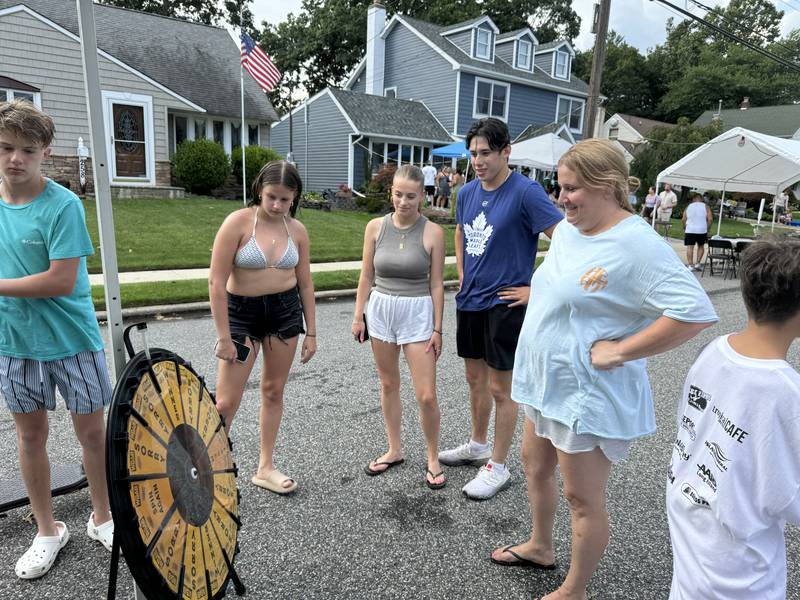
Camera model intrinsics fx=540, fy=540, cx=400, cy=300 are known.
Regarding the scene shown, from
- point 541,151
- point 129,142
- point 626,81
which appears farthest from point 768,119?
point 129,142

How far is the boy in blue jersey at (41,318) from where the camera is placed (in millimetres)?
2012

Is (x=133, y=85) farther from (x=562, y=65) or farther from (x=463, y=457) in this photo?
(x=562, y=65)

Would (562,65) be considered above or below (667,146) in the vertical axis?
above

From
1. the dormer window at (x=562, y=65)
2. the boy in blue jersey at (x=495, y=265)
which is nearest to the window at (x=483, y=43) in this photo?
the dormer window at (x=562, y=65)

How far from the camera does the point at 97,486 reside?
2438mm

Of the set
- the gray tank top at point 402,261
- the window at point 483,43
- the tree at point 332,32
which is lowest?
the gray tank top at point 402,261

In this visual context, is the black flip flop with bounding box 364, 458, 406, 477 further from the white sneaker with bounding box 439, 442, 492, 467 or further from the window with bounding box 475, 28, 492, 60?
the window with bounding box 475, 28, 492, 60

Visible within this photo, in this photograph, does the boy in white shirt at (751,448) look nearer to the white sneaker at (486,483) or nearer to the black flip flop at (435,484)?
the white sneaker at (486,483)

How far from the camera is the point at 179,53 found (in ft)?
64.4

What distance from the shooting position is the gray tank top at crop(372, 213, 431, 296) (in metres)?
3.09

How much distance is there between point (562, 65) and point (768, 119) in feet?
80.4

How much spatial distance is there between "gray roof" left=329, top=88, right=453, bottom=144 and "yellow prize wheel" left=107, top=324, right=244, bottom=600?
21.6 meters

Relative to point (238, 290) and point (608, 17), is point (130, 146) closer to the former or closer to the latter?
point (608, 17)

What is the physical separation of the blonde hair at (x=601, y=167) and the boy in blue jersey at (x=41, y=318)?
1876 mm
